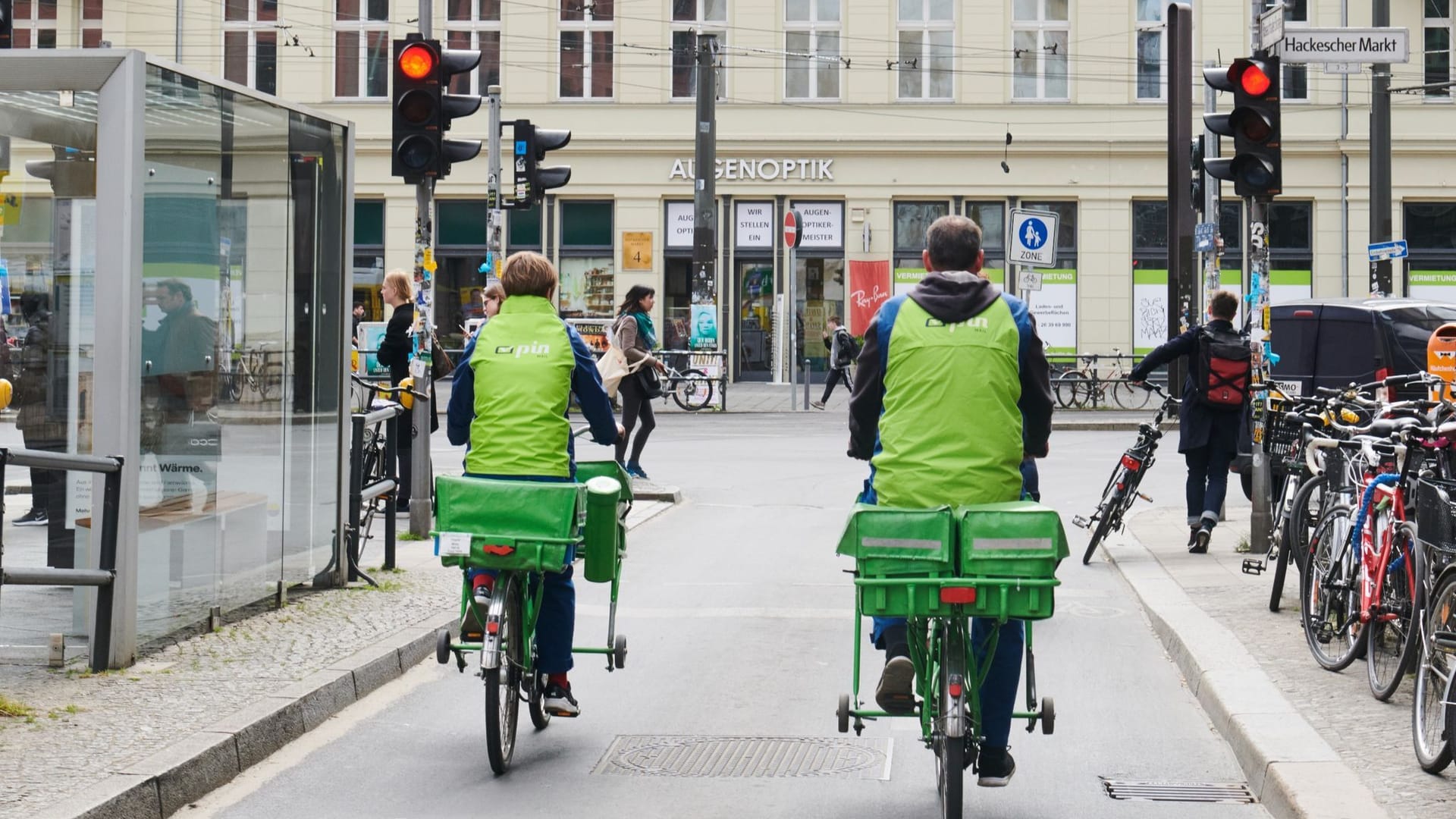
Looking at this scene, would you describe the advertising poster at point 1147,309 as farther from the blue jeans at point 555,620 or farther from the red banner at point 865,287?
the blue jeans at point 555,620

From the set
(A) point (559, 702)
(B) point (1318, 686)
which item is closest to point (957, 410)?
(A) point (559, 702)

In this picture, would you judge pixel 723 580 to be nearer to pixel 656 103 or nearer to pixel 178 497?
pixel 178 497

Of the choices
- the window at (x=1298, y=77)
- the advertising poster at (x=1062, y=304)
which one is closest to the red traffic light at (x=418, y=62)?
the advertising poster at (x=1062, y=304)

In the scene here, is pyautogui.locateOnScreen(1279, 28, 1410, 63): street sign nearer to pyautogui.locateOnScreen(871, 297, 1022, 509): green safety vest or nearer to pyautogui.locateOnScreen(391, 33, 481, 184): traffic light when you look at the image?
pyautogui.locateOnScreen(391, 33, 481, 184): traffic light

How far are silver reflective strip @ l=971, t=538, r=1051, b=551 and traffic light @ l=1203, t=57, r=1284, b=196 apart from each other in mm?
6788

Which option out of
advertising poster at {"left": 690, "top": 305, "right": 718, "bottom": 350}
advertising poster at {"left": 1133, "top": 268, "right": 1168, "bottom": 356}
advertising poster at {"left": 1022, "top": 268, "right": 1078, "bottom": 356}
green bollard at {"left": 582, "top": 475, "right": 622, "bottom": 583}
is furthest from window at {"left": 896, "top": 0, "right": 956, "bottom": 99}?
green bollard at {"left": 582, "top": 475, "right": 622, "bottom": 583}

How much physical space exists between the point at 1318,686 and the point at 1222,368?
17.2ft

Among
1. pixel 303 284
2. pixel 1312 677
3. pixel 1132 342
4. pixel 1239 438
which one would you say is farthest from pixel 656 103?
pixel 1312 677

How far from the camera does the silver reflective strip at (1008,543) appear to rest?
5105mm

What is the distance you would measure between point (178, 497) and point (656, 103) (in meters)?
31.0

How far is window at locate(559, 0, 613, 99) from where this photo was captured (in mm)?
38438

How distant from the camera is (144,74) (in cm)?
733

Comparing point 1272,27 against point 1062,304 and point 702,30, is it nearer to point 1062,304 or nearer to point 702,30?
point 1062,304

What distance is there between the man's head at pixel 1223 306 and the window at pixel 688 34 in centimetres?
2667
